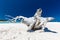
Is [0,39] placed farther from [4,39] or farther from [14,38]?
[14,38]

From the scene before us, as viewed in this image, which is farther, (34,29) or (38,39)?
(34,29)

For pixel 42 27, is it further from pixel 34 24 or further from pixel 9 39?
pixel 9 39

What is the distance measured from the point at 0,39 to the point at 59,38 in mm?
1218

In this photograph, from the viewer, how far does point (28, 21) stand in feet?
13.3

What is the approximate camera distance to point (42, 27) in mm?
4062

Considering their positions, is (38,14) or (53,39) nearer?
(53,39)

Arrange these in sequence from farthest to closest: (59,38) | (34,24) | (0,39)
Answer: (34,24) < (59,38) < (0,39)

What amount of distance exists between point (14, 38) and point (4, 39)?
0.68 feet

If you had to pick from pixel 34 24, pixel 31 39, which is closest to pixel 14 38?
pixel 31 39

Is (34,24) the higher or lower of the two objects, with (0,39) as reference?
higher

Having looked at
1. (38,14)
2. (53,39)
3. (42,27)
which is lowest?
(53,39)

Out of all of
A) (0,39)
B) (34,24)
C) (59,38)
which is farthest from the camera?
(34,24)

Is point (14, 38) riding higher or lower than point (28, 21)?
lower

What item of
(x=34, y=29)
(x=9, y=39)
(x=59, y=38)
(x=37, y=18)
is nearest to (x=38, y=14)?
(x=37, y=18)
